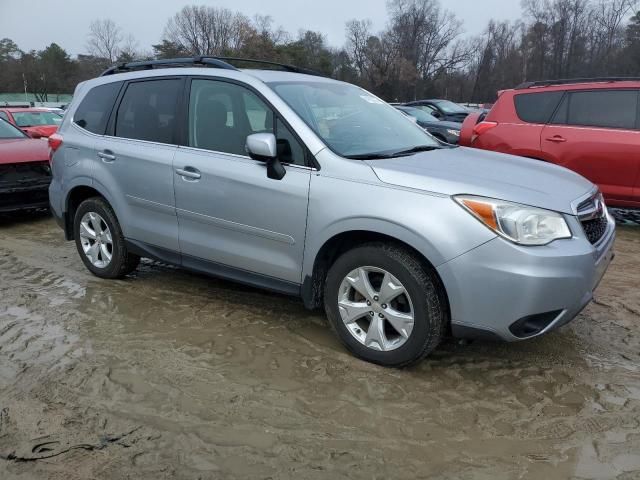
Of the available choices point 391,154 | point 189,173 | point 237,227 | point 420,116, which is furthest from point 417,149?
point 420,116

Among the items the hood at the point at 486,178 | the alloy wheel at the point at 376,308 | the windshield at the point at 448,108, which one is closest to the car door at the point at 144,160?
the alloy wheel at the point at 376,308

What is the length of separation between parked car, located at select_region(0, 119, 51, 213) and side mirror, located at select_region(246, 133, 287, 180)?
4.79 m

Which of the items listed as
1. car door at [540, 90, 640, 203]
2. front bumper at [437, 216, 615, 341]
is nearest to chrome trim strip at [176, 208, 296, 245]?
front bumper at [437, 216, 615, 341]

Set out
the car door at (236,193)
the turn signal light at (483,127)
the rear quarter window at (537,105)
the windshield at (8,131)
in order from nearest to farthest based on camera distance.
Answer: the car door at (236,193) → the rear quarter window at (537,105) → the turn signal light at (483,127) → the windshield at (8,131)

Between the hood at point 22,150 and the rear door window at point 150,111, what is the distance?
3250 mm

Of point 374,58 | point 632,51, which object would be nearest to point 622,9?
point 632,51

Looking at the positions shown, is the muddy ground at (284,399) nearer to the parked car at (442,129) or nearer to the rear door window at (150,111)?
the rear door window at (150,111)

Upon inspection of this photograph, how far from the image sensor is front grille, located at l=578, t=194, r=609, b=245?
315cm

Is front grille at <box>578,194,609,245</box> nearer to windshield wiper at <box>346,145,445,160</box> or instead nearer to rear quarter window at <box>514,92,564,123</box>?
windshield wiper at <box>346,145,445,160</box>

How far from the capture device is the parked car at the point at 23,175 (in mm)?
6918

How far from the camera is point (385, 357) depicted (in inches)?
129

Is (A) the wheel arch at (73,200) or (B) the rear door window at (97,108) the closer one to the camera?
(B) the rear door window at (97,108)

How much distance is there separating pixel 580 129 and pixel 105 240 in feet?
17.3

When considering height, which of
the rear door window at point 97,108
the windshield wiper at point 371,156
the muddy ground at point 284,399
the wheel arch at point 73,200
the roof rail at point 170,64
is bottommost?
the muddy ground at point 284,399
